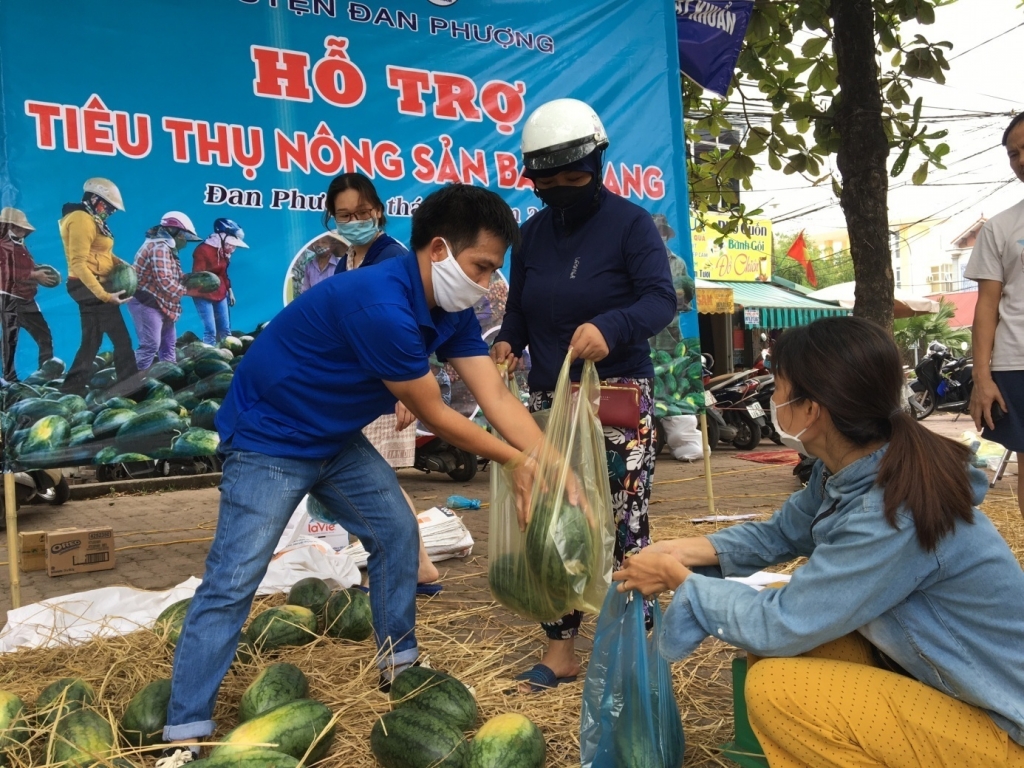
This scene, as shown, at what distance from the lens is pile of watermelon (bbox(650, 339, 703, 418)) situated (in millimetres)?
5605

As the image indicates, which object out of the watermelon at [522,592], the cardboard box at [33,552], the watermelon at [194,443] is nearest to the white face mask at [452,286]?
the watermelon at [522,592]

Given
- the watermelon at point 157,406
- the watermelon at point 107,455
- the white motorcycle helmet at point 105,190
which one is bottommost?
the watermelon at point 107,455

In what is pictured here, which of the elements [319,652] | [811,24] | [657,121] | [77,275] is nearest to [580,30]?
[657,121]

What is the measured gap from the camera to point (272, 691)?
8.46 feet

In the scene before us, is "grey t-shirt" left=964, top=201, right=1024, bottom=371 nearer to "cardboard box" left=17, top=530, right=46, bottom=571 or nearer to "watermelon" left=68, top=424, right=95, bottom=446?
"watermelon" left=68, top=424, right=95, bottom=446

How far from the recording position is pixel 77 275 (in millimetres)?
4086

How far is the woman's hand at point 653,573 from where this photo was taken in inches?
82.5

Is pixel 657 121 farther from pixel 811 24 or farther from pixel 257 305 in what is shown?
pixel 257 305

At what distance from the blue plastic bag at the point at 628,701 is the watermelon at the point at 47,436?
2952 mm

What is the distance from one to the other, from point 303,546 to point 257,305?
132 centimetres

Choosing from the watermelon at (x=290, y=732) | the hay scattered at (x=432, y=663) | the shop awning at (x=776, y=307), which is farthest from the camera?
the shop awning at (x=776, y=307)

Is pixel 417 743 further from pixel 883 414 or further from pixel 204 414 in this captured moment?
pixel 204 414

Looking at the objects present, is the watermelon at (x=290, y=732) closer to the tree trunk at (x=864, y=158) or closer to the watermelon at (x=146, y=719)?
the watermelon at (x=146, y=719)

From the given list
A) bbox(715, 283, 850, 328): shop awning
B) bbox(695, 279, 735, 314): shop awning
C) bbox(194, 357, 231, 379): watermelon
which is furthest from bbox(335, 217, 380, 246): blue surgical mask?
bbox(715, 283, 850, 328): shop awning
